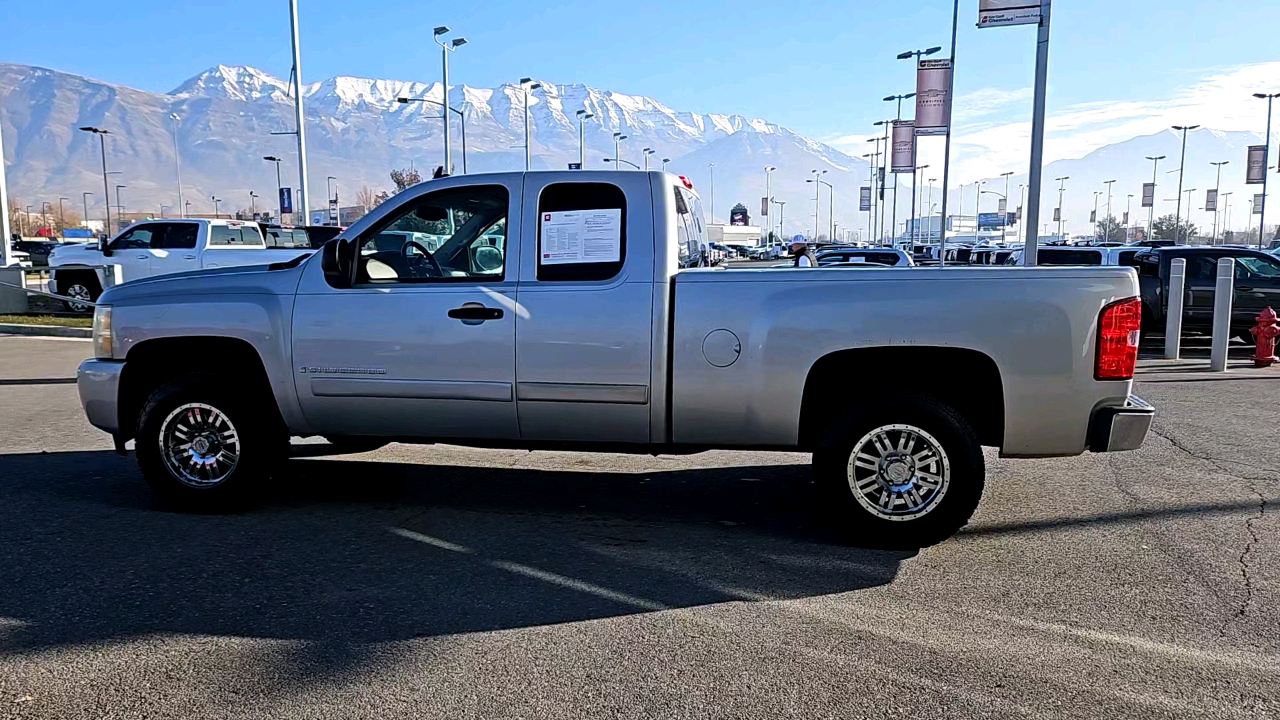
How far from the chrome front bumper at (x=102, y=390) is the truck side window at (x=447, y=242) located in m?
1.69


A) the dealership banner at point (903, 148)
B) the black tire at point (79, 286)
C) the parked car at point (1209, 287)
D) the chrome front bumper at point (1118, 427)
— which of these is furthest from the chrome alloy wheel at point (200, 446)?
the dealership banner at point (903, 148)

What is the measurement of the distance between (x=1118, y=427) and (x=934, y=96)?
20.1 metres

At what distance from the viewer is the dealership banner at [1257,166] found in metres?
50.8

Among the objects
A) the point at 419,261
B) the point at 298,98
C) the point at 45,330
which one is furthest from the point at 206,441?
the point at 298,98

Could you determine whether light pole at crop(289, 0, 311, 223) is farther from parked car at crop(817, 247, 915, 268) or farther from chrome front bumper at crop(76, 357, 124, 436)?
chrome front bumper at crop(76, 357, 124, 436)

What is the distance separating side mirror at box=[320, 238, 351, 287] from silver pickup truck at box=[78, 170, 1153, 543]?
0.5 inches

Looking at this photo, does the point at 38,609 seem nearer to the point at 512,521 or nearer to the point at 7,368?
the point at 512,521

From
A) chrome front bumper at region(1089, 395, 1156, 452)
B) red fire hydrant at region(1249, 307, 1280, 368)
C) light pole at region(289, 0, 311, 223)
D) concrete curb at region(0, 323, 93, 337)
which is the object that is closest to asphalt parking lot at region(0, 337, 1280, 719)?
chrome front bumper at region(1089, 395, 1156, 452)

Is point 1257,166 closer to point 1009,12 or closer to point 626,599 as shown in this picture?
point 1009,12

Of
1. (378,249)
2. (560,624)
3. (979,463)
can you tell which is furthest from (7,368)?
(979,463)

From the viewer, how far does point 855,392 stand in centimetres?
530

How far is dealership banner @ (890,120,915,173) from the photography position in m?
33.0

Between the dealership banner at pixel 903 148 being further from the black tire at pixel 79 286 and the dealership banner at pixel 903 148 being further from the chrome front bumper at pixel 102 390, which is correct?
the chrome front bumper at pixel 102 390

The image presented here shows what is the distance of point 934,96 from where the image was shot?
23391 millimetres
